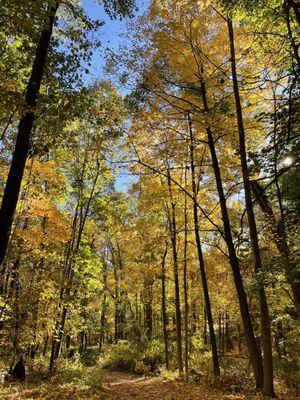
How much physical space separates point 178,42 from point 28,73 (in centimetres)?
372

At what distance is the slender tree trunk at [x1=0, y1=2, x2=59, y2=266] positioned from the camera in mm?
5117

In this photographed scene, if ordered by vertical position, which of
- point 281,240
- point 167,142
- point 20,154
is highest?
point 167,142

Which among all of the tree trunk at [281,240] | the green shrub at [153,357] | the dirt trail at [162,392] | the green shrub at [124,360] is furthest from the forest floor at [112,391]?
the green shrub at [124,360]

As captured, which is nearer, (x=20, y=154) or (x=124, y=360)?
(x=20, y=154)

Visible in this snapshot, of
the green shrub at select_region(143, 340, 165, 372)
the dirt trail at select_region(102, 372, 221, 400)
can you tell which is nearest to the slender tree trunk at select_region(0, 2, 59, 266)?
the dirt trail at select_region(102, 372, 221, 400)

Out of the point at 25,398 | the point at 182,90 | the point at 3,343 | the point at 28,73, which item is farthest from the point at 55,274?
the point at 182,90

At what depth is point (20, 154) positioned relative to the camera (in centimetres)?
552

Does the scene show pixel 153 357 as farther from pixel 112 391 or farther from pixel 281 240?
pixel 281 240

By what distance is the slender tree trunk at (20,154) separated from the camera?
16.8 feet

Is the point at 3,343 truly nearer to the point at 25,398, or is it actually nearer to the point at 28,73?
the point at 25,398

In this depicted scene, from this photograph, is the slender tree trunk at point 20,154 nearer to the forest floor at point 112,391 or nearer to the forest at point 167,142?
the forest at point 167,142

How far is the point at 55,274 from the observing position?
12133 mm

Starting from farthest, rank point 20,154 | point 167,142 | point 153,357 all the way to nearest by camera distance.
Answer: point 153,357
point 167,142
point 20,154

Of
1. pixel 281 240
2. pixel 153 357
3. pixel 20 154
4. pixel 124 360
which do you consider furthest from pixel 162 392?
pixel 20 154
